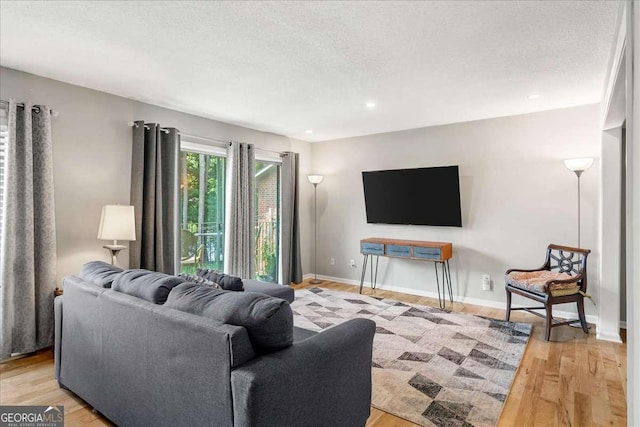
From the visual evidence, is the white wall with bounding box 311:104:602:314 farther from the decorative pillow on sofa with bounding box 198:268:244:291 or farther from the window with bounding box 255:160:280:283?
the decorative pillow on sofa with bounding box 198:268:244:291

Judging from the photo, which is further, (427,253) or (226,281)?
(427,253)

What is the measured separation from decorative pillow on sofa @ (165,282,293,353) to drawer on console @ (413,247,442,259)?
330cm

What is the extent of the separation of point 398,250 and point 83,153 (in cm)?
380

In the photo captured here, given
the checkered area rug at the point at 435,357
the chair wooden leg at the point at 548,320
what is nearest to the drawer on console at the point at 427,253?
the checkered area rug at the point at 435,357

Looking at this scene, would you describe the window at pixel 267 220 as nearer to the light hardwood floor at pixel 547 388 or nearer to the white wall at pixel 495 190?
the white wall at pixel 495 190

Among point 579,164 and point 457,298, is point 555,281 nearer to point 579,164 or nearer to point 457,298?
point 579,164

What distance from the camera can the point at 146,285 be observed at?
2020mm

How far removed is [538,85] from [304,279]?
436 cm

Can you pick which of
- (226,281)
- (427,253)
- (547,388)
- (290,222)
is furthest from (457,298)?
(226,281)

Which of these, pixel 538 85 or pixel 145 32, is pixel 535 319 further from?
pixel 145 32

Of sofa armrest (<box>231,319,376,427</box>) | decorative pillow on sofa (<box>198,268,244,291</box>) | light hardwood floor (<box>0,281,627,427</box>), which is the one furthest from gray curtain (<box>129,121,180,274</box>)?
sofa armrest (<box>231,319,376,427</box>)

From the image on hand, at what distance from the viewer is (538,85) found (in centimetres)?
335

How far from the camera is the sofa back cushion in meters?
1.93

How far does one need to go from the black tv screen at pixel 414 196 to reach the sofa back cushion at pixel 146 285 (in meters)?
3.74
